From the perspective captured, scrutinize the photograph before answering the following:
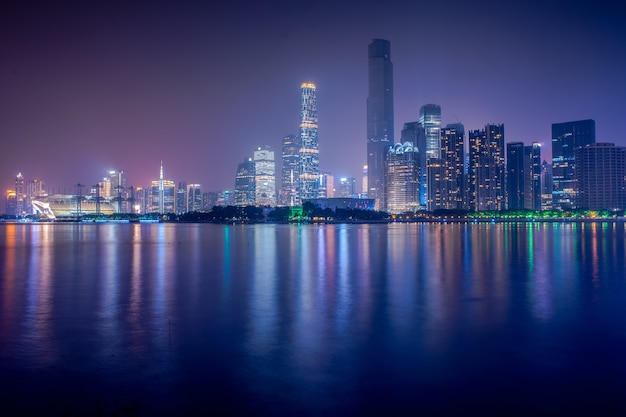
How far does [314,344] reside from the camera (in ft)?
56.3

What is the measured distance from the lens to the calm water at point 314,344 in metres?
12.3

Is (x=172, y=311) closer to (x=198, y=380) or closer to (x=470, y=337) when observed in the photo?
(x=198, y=380)

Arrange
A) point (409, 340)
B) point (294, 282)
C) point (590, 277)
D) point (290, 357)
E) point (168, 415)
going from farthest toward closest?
point (590, 277) → point (294, 282) → point (409, 340) → point (290, 357) → point (168, 415)

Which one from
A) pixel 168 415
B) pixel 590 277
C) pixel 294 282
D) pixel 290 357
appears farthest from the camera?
pixel 590 277

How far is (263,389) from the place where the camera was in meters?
12.9

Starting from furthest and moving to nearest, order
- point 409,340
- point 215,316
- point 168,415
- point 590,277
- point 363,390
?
point 590,277
point 215,316
point 409,340
point 363,390
point 168,415

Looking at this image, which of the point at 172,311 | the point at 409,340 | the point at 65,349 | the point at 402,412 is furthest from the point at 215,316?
the point at 402,412

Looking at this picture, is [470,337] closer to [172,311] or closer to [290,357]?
[290,357]

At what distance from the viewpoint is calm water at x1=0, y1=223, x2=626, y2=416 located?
12258 mm

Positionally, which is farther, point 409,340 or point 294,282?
point 294,282

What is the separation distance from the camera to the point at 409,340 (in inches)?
700

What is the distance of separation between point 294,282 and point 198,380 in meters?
19.2

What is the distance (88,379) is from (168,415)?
3.50m

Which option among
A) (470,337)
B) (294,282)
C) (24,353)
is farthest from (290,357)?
(294,282)
